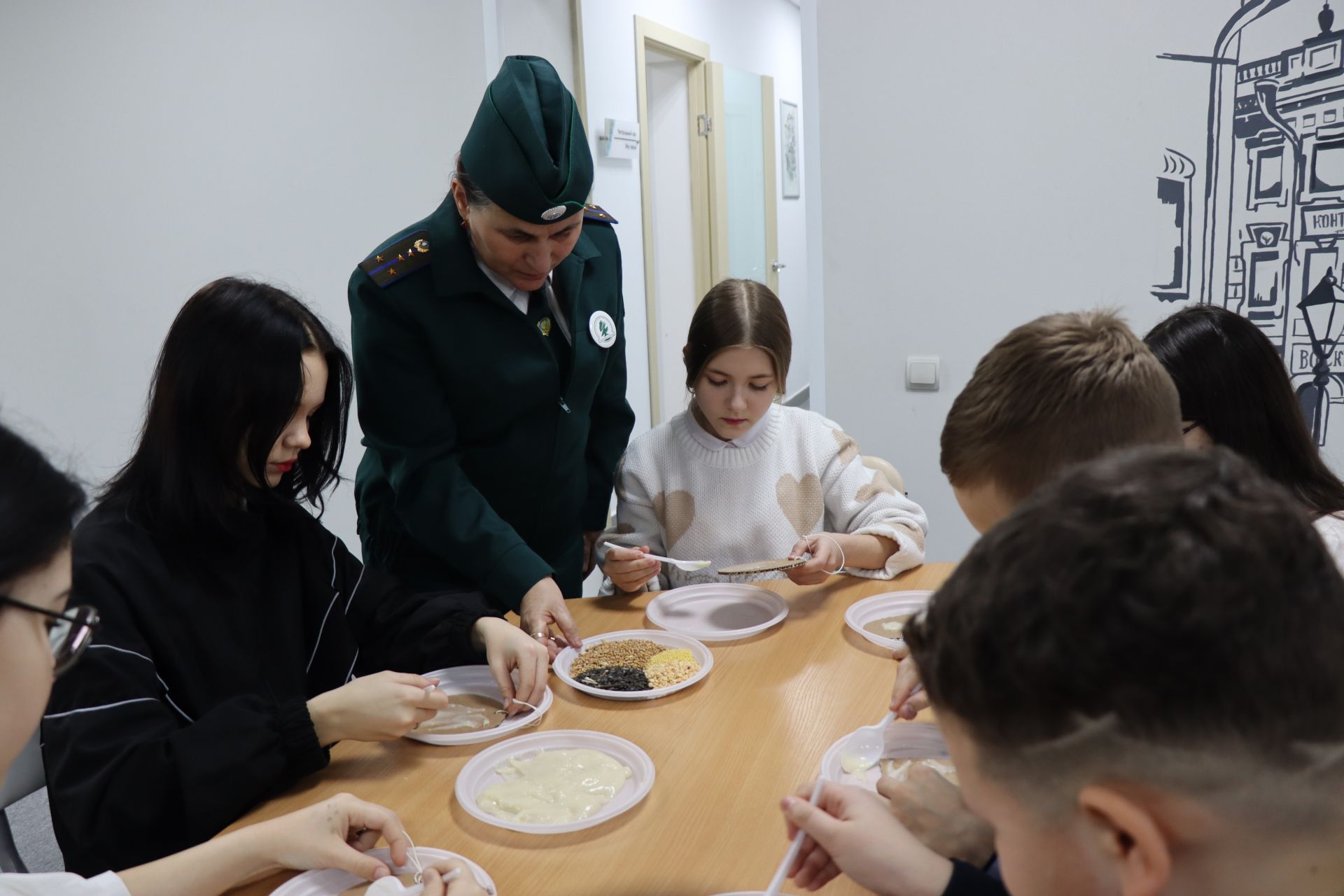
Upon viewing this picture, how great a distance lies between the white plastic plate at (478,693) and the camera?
129 cm

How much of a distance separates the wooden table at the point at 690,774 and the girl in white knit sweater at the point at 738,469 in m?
0.42

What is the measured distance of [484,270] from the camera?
1771 mm

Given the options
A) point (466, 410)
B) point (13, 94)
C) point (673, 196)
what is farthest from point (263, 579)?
point (673, 196)

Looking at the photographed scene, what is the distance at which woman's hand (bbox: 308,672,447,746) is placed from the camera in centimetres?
122

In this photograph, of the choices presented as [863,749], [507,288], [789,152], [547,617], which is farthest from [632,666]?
[789,152]

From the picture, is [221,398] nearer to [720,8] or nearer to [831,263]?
[831,263]

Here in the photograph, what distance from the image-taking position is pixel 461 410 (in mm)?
1819

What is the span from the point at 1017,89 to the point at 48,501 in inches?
106

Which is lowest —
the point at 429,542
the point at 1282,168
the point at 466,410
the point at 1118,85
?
the point at 429,542

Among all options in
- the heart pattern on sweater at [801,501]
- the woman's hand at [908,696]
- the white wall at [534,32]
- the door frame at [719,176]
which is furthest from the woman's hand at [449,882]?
the door frame at [719,176]

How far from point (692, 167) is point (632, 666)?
476cm

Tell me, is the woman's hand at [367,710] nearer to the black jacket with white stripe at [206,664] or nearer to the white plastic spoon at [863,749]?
the black jacket with white stripe at [206,664]

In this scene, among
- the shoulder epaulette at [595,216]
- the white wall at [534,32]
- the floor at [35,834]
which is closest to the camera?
the shoulder epaulette at [595,216]

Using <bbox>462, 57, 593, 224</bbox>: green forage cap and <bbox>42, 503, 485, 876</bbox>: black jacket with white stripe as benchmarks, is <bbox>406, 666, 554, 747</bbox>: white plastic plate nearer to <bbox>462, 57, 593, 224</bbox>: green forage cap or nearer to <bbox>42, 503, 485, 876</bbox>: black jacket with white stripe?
<bbox>42, 503, 485, 876</bbox>: black jacket with white stripe
